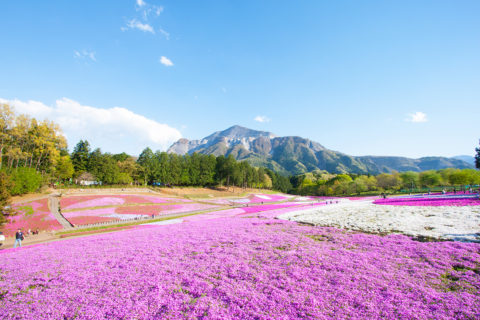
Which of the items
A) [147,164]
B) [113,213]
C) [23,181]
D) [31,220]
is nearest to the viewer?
[31,220]

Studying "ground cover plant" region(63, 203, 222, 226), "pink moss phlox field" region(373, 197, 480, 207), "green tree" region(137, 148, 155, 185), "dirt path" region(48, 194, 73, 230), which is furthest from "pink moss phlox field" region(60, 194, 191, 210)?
"pink moss phlox field" region(373, 197, 480, 207)

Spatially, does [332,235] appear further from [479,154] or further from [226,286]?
[479,154]

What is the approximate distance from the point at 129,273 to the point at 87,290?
6.14 feet

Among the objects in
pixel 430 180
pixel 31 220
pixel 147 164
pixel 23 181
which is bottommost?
pixel 31 220

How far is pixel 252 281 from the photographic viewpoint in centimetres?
922

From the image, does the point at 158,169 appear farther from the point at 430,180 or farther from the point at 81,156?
the point at 430,180

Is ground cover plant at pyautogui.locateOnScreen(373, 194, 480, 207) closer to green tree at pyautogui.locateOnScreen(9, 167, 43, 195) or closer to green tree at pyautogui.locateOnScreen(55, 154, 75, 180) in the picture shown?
green tree at pyautogui.locateOnScreen(9, 167, 43, 195)

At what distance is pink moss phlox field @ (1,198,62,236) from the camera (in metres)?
27.8

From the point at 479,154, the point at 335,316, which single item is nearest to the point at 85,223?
the point at 335,316

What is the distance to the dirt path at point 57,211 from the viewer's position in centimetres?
3019

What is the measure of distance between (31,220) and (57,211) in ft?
24.7

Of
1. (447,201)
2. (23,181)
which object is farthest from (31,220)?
(447,201)

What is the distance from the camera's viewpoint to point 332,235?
55.7ft

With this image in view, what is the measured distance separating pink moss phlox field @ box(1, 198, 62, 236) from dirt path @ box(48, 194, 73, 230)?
2.23 ft
